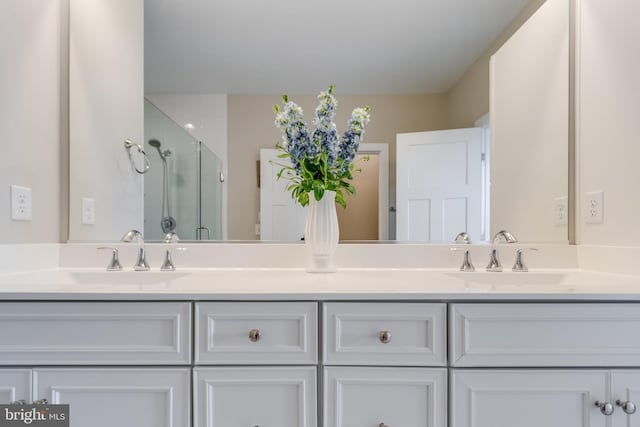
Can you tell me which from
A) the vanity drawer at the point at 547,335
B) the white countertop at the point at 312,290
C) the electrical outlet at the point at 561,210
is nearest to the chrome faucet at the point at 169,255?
the white countertop at the point at 312,290

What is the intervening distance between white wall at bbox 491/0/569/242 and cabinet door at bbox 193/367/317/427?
0.95 meters

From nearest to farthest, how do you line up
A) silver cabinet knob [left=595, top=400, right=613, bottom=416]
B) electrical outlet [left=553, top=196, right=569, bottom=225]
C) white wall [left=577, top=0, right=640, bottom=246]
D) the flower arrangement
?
silver cabinet knob [left=595, top=400, right=613, bottom=416]
white wall [left=577, top=0, right=640, bottom=246]
the flower arrangement
electrical outlet [left=553, top=196, right=569, bottom=225]

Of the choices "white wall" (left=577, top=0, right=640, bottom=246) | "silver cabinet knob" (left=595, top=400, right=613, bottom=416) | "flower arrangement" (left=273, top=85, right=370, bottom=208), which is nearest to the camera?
"silver cabinet knob" (left=595, top=400, right=613, bottom=416)

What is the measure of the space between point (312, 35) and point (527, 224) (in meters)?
1.14

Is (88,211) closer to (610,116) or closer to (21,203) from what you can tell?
(21,203)

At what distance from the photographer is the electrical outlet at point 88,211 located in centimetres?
128

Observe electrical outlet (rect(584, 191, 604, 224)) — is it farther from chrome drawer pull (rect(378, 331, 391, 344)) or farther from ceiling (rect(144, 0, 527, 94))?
chrome drawer pull (rect(378, 331, 391, 344))

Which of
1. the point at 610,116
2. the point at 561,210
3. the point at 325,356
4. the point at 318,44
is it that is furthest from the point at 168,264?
the point at 610,116

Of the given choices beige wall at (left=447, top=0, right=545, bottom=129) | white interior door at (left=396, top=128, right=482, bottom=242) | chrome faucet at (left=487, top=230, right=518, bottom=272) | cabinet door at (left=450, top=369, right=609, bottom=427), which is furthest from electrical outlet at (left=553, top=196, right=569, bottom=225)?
cabinet door at (left=450, top=369, right=609, bottom=427)

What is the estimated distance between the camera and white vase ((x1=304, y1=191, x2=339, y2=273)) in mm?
1167

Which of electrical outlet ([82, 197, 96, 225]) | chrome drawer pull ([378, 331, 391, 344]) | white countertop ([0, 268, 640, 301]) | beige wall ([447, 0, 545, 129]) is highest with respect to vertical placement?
beige wall ([447, 0, 545, 129])

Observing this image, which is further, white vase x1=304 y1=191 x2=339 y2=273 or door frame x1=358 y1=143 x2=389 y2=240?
door frame x1=358 y1=143 x2=389 y2=240

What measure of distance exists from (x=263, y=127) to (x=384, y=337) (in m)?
0.90

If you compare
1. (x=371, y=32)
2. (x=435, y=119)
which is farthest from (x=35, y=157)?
(x=435, y=119)
